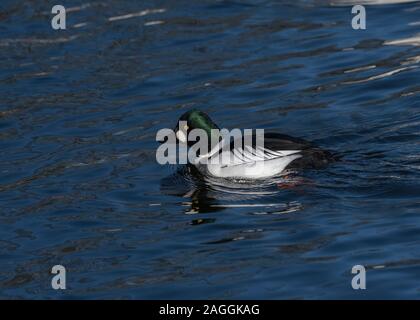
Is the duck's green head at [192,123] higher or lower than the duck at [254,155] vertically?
higher

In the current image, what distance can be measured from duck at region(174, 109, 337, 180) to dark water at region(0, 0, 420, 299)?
0.19 m

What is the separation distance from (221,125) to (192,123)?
1433mm

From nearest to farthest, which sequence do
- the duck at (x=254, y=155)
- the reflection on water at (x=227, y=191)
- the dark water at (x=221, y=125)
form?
the dark water at (x=221, y=125) < the reflection on water at (x=227, y=191) < the duck at (x=254, y=155)

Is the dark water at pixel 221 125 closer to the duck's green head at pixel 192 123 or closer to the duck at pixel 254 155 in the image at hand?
the duck at pixel 254 155

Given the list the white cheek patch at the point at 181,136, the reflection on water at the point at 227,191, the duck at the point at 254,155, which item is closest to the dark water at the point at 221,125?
the reflection on water at the point at 227,191

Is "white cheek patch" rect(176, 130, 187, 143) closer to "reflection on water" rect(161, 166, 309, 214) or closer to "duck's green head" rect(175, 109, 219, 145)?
"duck's green head" rect(175, 109, 219, 145)

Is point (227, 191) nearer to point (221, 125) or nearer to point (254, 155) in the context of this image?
point (254, 155)

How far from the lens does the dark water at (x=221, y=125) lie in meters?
9.13

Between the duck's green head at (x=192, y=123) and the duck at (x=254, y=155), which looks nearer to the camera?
the duck at (x=254, y=155)

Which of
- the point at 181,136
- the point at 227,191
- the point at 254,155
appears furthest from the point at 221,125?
the point at 227,191

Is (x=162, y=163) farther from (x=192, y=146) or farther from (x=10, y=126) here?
(x=10, y=126)

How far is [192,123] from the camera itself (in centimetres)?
1190
